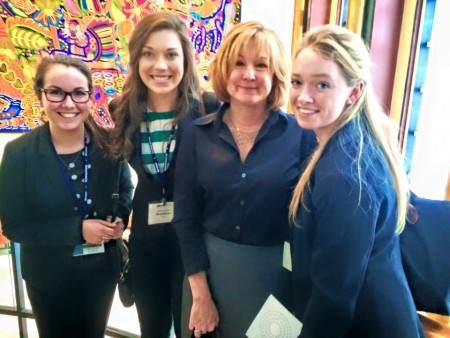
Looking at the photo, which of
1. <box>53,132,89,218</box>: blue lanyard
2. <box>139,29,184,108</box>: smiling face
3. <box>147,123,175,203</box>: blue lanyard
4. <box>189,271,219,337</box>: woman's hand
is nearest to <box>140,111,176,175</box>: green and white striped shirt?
<box>147,123,175,203</box>: blue lanyard

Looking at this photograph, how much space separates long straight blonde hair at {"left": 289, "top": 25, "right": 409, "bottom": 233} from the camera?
0.99 m

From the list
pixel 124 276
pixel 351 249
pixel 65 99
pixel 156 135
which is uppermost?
pixel 65 99

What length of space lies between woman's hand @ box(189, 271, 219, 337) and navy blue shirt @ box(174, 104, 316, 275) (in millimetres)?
49

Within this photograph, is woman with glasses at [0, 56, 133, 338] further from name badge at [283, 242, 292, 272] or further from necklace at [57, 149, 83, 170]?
name badge at [283, 242, 292, 272]

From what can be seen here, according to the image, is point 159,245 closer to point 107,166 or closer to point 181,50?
point 107,166

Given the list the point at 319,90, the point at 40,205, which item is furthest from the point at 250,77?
the point at 40,205

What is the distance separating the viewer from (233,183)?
4.33ft

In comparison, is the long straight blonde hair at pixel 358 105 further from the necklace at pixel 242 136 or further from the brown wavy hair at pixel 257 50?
the necklace at pixel 242 136

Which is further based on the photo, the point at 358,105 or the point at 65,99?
the point at 65,99

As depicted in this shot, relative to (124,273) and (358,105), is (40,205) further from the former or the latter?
(358,105)

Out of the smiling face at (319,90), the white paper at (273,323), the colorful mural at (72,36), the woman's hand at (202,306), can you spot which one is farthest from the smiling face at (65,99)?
the colorful mural at (72,36)

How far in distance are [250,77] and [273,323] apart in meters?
0.90

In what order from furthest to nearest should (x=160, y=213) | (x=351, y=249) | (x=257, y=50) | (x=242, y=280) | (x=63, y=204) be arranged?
(x=160, y=213) < (x=63, y=204) < (x=242, y=280) < (x=257, y=50) < (x=351, y=249)

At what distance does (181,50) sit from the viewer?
5.17ft
